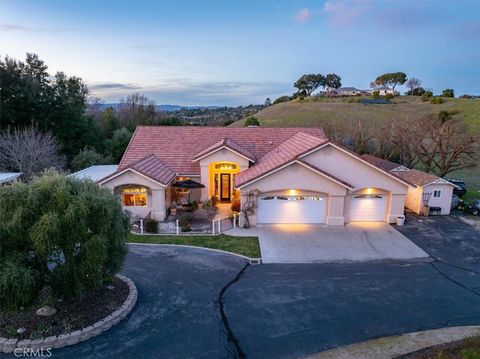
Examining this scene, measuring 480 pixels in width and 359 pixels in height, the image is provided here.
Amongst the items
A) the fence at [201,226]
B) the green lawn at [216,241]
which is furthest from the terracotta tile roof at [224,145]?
the green lawn at [216,241]

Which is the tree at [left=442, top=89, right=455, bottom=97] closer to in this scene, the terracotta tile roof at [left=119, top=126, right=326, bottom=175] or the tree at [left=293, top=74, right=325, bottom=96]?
the tree at [left=293, top=74, right=325, bottom=96]

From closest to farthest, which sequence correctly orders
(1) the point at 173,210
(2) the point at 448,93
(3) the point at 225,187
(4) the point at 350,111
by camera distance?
(1) the point at 173,210 → (3) the point at 225,187 → (4) the point at 350,111 → (2) the point at 448,93

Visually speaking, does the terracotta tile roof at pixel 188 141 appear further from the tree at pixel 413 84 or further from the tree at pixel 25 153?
the tree at pixel 413 84

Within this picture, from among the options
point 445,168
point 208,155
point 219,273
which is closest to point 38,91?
point 208,155

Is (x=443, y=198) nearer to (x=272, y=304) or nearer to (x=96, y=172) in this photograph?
(x=272, y=304)

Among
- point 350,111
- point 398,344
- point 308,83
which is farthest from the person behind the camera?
point 308,83

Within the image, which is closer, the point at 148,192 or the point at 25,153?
the point at 148,192

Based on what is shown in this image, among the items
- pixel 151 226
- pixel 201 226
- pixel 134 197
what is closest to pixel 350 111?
pixel 201 226
